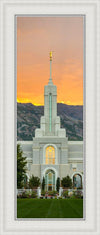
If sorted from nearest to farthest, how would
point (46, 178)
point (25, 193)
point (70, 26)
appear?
point (25, 193)
point (70, 26)
point (46, 178)

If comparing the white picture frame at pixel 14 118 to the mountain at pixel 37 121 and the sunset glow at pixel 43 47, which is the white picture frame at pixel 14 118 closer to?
the sunset glow at pixel 43 47

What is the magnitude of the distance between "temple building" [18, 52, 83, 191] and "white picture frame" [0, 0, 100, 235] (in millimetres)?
30979

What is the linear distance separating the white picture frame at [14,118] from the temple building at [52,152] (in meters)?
31.0

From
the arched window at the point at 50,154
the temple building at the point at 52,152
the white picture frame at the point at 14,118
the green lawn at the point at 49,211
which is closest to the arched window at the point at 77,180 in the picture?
the temple building at the point at 52,152

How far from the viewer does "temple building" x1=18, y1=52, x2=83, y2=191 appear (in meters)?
39.5

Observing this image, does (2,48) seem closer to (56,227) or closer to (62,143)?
(56,227)

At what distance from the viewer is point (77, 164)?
41.0m

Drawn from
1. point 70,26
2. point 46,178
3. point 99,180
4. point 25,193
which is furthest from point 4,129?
point 46,178

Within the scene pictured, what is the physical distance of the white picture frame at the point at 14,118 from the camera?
23.1 feet

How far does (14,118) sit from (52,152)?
33.9 m

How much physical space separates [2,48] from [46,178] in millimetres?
32981

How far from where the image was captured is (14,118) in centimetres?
725

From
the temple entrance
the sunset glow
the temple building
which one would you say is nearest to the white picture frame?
the sunset glow

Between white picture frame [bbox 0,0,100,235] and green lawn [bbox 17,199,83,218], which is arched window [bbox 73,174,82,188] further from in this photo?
white picture frame [bbox 0,0,100,235]
